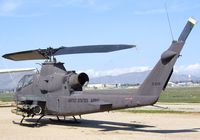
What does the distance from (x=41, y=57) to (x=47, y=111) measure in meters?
2.97

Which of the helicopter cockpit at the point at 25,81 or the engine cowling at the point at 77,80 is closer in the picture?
the engine cowling at the point at 77,80

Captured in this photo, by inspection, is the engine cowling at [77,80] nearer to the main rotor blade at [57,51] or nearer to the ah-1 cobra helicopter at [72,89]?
the ah-1 cobra helicopter at [72,89]

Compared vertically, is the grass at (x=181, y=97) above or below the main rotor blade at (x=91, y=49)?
below

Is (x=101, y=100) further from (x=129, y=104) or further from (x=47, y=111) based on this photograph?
(x=47, y=111)

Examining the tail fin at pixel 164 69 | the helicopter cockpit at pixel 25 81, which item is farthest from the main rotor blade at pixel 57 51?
the tail fin at pixel 164 69

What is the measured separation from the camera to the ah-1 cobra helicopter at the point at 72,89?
15.5 metres

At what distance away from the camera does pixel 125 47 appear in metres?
16.6

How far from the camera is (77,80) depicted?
18.9 metres

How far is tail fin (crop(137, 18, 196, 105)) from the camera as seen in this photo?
15.2 m

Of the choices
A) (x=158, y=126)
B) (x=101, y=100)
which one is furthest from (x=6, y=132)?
(x=158, y=126)

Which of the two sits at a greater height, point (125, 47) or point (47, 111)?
point (125, 47)

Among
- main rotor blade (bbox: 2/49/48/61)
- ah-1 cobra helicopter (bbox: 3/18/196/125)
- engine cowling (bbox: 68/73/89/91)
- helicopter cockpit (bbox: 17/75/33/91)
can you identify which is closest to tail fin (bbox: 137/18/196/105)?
ah-1 cobra helicopter (bbox: 3/18/196/125)

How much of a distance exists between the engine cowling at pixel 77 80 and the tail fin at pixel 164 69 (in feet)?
13.6

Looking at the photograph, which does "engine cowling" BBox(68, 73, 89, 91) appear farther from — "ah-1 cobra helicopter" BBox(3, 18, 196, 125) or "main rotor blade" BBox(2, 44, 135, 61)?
"main rotor blade" BBox(2, 44, 135, 61)
